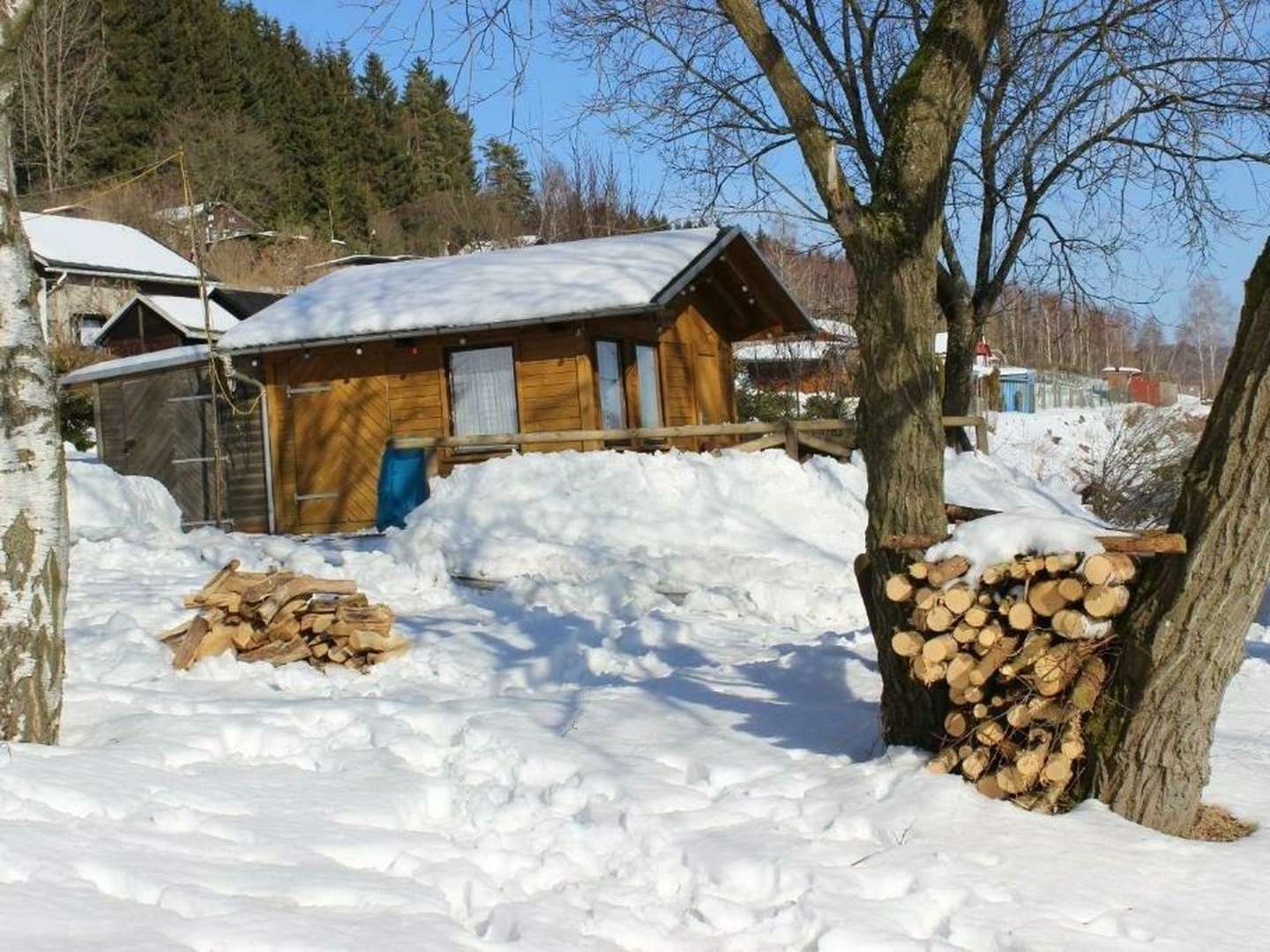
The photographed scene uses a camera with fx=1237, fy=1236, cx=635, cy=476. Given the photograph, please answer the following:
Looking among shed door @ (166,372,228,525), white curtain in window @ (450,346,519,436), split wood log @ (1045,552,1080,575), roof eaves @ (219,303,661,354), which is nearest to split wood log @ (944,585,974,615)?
split wood log @ (1045,552,1080,575)

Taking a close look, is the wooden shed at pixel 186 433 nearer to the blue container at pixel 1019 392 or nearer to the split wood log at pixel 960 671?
the split wood log at pixel 960 671

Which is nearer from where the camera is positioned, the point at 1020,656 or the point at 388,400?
the point at 1020,656

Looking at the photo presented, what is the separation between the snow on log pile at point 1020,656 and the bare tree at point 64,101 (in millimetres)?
47159

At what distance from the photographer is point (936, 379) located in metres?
5.79

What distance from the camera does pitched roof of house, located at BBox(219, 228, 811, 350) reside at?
17.1m

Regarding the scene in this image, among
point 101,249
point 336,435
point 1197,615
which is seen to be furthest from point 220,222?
point 1197,615

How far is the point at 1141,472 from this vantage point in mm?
20188

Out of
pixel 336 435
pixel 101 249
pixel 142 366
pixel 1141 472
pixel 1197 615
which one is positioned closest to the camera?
pixel 1197 615

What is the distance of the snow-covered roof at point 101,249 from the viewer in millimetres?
37688

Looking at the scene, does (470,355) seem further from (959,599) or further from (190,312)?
(190,312)

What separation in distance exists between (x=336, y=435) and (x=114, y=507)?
484cm

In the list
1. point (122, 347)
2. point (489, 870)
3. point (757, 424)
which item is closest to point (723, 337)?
point (757, 424)

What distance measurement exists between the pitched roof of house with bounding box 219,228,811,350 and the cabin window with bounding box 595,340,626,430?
3.50 feet

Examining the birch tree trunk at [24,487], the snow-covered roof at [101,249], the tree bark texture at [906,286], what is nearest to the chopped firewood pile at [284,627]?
the birch tree trunk at [24,487]
